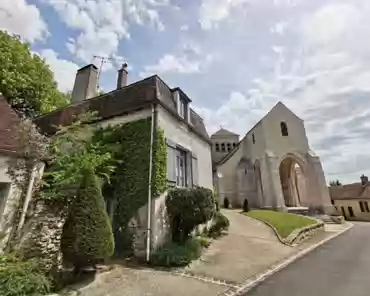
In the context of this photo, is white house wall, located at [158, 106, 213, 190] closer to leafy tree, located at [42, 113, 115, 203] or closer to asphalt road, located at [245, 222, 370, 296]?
leafy tree, located at [42, 113, 115, 203]

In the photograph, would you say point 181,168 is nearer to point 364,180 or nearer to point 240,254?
point 240,254

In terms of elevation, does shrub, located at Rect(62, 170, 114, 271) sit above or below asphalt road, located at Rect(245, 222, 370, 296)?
above

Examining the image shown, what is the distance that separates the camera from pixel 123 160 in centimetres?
903

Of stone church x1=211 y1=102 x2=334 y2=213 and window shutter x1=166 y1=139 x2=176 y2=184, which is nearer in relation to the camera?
window shutter x1=166 y1=139 x2=176 y2=184

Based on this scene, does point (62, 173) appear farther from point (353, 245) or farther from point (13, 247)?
point (353, 245)

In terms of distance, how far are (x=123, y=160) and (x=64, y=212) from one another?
2.98 metres

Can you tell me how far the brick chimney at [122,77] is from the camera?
40.8 ft

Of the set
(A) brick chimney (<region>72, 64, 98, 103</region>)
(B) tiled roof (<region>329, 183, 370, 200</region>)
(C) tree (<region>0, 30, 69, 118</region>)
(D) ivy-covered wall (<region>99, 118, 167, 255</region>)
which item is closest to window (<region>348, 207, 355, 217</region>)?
(B) tiled roof (<region>329, 183, 370, 200</region>)

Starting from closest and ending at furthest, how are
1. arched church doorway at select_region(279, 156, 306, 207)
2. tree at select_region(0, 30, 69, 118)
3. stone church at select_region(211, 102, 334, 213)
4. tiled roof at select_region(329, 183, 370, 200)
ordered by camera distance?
1. tree at select_region(0, 30, 69, 118)
2. stone church at select_region(211, 102, 334, 213)
3. arched church doorway at select_region(279, 156, 306, 207)
4. tiled roof at select_region(329, 183, 370, 200)

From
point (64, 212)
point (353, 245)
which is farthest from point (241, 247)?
point (64, 212)

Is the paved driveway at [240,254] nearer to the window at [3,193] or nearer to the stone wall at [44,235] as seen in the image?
the stone wall at [44,235]

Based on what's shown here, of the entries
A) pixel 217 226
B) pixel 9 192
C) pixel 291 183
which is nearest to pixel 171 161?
pixel 217 226

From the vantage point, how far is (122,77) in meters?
12.6

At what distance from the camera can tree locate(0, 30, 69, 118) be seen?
45.6 feet
